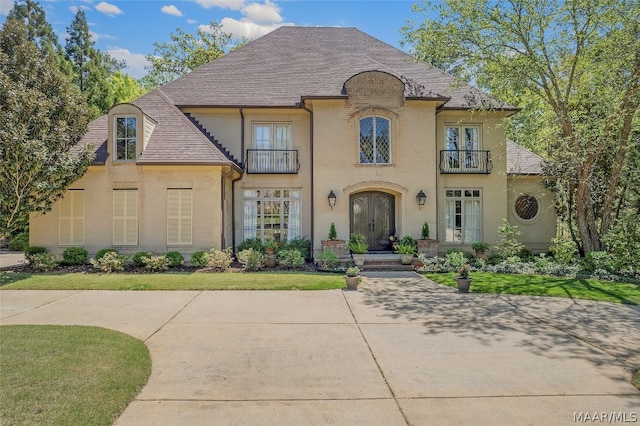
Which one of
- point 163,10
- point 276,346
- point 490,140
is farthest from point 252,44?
point 276,346

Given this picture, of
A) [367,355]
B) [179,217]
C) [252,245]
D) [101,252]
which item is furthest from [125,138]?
[367,355]

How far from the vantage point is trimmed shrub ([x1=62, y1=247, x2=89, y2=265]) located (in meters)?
12.5

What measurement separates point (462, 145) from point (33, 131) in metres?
15.5

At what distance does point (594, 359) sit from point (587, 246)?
10131mm

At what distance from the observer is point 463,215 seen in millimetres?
15812

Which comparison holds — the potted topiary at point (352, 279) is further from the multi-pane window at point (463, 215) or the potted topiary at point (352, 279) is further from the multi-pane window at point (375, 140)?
the multi-pane window at point (463, 215)


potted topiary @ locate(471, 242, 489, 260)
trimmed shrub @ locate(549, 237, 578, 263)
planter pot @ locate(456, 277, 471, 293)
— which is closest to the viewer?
planter pot @ locate(456, 277, 471, 293)

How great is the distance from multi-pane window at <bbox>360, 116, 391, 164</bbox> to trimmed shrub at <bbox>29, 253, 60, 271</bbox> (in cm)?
1137

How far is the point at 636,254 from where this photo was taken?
1229 centimetres

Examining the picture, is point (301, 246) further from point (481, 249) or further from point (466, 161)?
point (466, 161)

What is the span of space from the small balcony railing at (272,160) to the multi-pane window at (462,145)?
259 inches

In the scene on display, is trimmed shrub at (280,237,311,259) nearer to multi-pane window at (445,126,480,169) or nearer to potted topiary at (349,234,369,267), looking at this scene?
potted topiary at (349,234,369,267)

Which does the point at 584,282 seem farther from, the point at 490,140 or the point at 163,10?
the point at 163,10

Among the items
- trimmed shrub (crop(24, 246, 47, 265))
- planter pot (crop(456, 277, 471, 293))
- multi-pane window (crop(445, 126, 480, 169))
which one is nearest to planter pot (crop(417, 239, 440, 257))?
multi-pane window (crop(445, 126, 480, 169))
